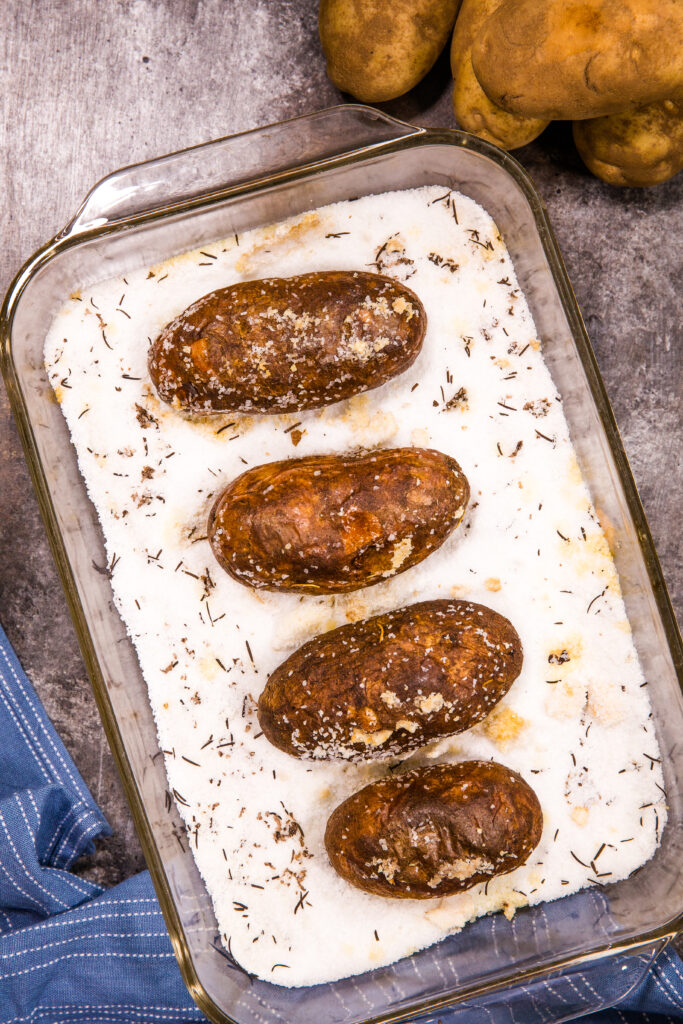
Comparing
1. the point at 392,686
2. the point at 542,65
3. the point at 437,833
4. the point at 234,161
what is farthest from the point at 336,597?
the point at 542,65

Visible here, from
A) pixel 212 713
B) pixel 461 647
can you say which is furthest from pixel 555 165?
pixel 212 713

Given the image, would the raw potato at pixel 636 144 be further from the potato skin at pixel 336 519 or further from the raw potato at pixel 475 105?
the potato skin at pixel 336 519

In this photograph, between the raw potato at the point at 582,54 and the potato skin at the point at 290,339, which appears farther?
the potato skin at the point at 290,339

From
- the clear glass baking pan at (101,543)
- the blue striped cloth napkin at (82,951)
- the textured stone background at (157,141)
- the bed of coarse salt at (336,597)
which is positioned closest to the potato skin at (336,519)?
the bed of coarse salt at (336,597)

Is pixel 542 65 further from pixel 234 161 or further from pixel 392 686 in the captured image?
pixel 392 686

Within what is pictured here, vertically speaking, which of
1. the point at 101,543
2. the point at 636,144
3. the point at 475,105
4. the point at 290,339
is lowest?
the point at 101,543
